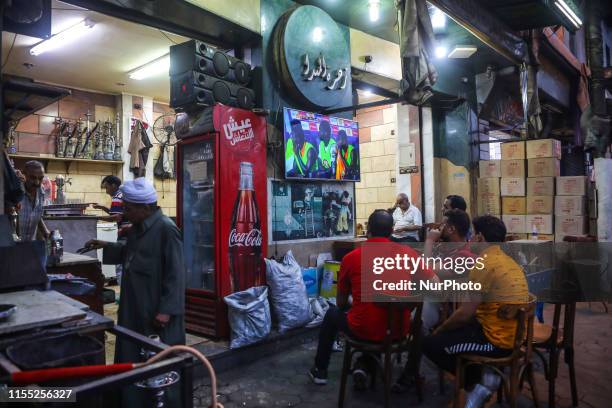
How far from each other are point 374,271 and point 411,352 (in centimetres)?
87

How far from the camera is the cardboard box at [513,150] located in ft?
24.6

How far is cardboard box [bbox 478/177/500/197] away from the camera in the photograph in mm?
7747

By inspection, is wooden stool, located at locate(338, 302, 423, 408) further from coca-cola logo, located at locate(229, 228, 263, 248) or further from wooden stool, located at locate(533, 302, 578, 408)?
coca-cola logo, located at locate(229, 228, 263, 248)

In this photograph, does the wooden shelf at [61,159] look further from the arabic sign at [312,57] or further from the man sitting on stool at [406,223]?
the man sitting on stool at [406,223]

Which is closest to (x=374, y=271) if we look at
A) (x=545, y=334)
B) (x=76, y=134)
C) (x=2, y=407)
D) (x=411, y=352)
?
(x=411, y=352)

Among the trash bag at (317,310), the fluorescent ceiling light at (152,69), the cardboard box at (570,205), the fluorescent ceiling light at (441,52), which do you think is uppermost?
the fluorescent ceiling light at (152,69)

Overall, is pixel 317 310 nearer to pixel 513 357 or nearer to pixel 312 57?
pixel 513 357

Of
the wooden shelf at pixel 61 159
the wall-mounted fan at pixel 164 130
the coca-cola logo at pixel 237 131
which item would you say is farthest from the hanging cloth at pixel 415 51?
the wooden shelf at pixel 61 159

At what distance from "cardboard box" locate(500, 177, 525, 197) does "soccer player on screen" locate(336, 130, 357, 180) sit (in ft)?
11.2

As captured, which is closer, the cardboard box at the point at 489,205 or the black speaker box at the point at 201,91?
the black speaker box at the point at 201,91

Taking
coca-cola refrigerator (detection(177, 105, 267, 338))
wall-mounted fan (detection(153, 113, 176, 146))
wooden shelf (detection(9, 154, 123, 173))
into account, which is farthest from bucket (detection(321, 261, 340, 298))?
wooden shelf (detection(9, 154, 123, 173))

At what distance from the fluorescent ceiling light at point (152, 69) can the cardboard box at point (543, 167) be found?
6779 mm

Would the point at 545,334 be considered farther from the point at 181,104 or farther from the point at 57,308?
the point at 181,104

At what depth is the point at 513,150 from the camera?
24.9 feet
